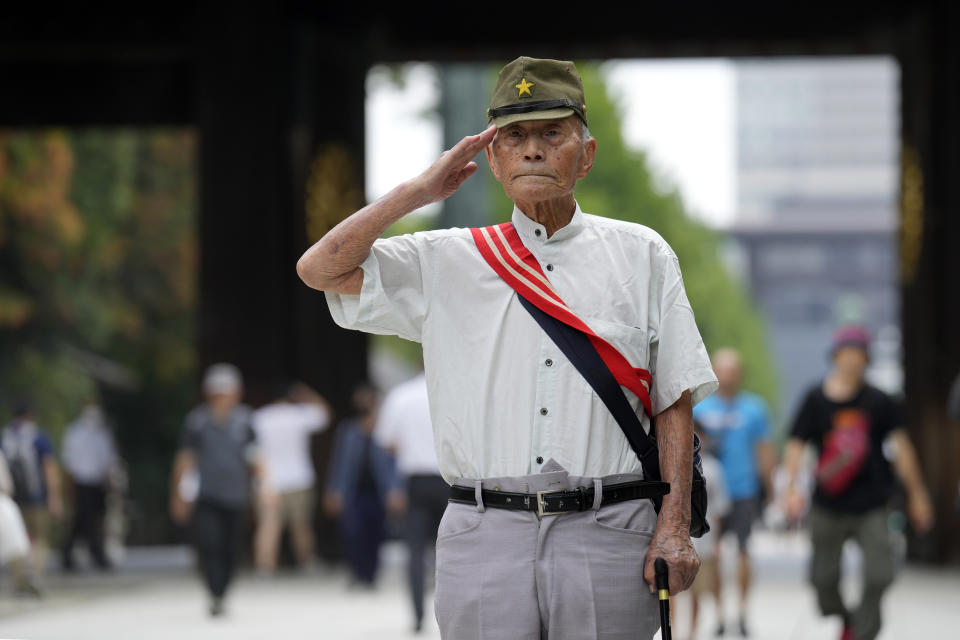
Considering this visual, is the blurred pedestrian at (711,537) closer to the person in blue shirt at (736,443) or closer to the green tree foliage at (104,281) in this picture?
the person in blue shirt at (736,443)

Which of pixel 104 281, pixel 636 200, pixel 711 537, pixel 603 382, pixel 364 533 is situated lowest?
pixel 364 533

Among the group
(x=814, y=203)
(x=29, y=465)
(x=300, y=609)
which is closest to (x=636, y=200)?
(x=29, y=465)

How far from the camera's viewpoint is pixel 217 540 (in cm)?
1216

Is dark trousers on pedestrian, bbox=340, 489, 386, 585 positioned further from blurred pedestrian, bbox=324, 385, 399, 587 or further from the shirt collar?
the shirt collar

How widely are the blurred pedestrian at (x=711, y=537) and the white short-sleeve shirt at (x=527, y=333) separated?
19.3 ft

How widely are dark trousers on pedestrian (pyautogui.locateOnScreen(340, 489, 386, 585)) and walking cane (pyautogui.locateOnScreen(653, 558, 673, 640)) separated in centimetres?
1142

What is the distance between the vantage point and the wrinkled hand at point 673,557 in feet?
11.6

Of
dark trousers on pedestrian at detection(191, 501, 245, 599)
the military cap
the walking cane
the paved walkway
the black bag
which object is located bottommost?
the paved walkway

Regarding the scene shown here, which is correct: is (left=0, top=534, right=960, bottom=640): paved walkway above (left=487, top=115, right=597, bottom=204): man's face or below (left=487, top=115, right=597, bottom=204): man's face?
below

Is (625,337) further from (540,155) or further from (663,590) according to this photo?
(663,590)

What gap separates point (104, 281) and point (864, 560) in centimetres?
2201

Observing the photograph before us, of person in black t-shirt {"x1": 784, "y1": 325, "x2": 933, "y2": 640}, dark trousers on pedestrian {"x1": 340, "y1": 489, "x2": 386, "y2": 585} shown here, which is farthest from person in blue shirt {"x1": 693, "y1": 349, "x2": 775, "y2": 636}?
dark trousers on pedestrian {"x1": 340, "y1": 489, "x2": 386, "y2": 585}

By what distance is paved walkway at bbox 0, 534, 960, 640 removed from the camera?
10992 mm

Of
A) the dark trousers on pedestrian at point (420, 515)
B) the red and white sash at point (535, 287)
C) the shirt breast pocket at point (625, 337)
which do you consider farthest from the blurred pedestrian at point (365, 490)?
the shirt breast pocket at point (625, 337)
